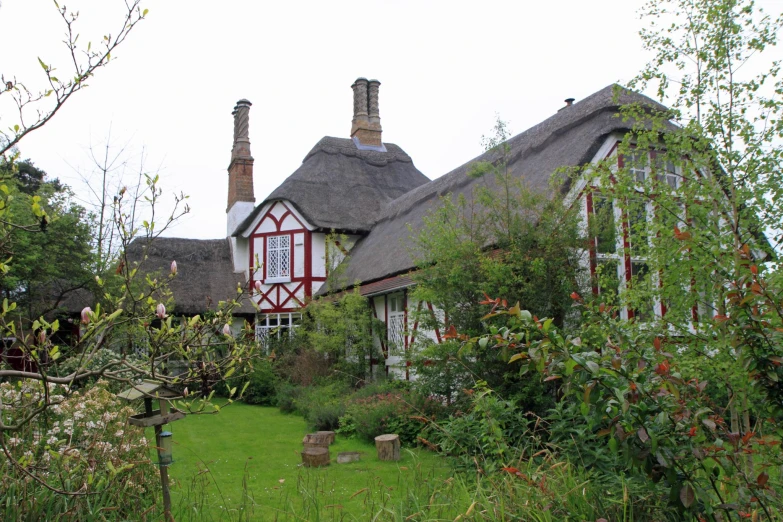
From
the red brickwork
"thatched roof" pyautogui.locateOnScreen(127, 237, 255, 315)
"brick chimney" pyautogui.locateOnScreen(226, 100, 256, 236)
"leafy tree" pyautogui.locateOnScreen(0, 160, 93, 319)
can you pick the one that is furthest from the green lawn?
the red brickwork

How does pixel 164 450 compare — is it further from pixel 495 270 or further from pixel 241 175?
pixel 241 175

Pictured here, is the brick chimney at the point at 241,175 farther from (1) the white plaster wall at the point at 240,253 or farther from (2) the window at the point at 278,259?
(2) the window at the point at 278,259

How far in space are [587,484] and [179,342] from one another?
2472 millimetres

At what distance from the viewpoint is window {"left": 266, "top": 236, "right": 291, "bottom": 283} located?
18.9 metres

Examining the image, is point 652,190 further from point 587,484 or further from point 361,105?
point 361,105

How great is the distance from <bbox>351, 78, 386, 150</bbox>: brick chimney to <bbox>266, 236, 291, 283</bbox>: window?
5.89 meters

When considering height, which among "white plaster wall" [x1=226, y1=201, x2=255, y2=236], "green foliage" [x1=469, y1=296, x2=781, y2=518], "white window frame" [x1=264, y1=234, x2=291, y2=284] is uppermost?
"white plaster wall" [x1=226, y1=201, x2=255, y2=236]

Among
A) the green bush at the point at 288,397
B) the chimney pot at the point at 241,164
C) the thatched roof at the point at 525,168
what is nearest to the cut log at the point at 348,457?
the thatched roof at the point at 525,168

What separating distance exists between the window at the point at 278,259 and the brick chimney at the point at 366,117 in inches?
232

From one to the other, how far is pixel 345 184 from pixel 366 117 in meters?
4.03

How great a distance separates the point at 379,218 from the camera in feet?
62.5

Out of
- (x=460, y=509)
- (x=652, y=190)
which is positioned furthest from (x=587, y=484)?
(x=652, y=190)

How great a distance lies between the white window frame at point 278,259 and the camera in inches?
741

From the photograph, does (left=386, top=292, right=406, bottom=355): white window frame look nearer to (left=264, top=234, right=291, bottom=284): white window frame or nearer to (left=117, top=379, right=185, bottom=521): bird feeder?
(left=264, top=234, right=291, bottom=284): white window frame
